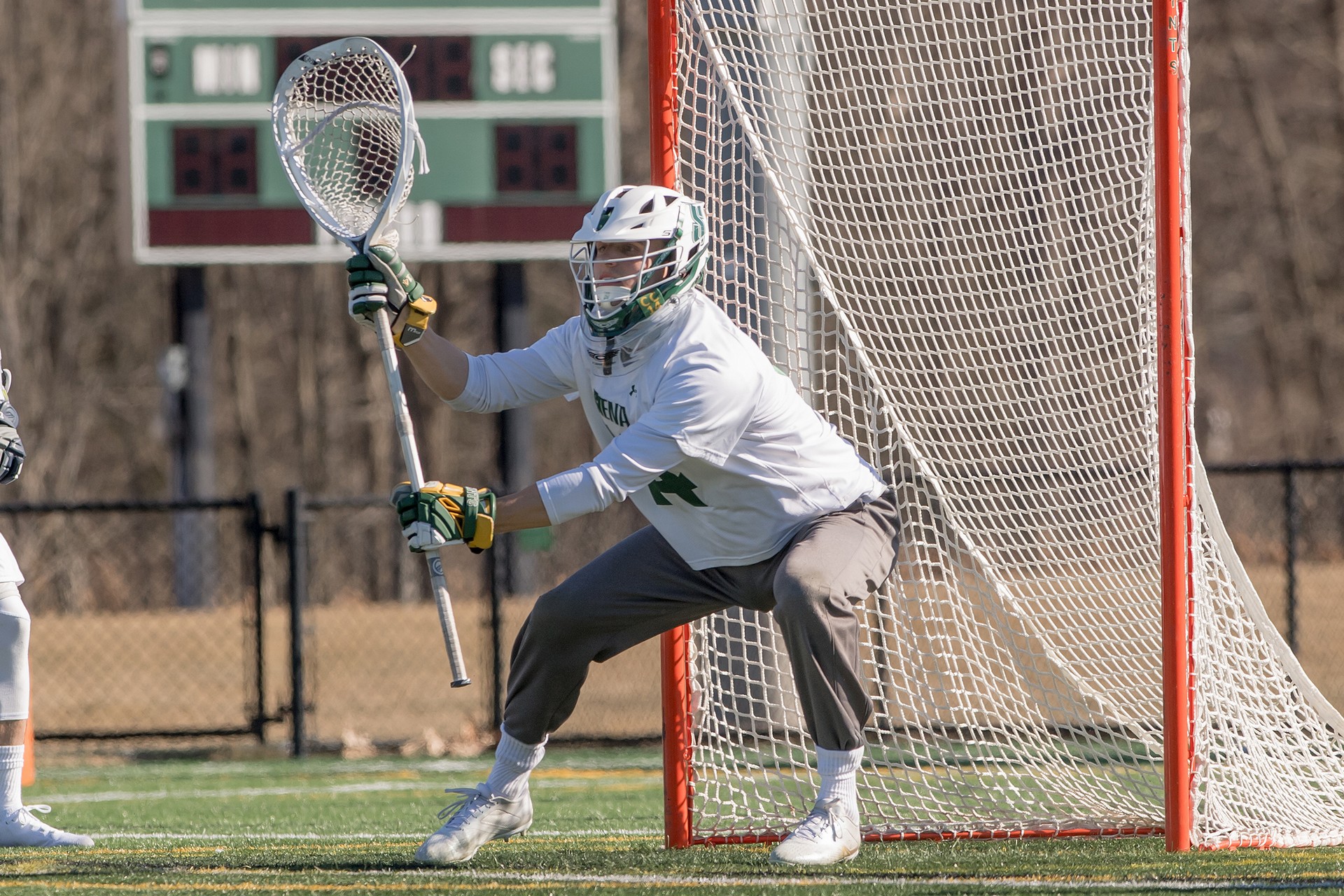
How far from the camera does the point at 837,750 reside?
4.79 meters

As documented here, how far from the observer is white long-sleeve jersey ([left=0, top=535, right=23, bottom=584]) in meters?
5.34

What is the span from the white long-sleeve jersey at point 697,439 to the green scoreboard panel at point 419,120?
7451 mm

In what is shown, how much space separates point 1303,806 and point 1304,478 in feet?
40.1

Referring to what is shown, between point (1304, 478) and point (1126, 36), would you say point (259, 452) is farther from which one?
point (1126, 36)

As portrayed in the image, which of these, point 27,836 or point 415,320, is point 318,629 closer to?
point 27,836

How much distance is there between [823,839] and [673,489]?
981mm

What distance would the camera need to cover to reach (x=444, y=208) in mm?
12805

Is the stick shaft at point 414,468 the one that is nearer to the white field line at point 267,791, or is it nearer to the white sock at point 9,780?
the white sock at point 9,780

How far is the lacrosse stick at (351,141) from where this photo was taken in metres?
4.90

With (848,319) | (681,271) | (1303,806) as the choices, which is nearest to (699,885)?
(681,271)

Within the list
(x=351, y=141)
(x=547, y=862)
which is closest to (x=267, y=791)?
(x=547, y=862)

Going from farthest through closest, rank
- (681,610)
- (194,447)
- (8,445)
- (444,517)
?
(194,447) → (8,445) → (681,610) → (444,517)

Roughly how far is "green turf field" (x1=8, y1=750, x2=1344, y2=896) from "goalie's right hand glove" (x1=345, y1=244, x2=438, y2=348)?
1426 millimetres

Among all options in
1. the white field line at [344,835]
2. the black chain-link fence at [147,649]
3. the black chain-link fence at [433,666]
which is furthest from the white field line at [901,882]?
the black chain-link fence at [147,649]
